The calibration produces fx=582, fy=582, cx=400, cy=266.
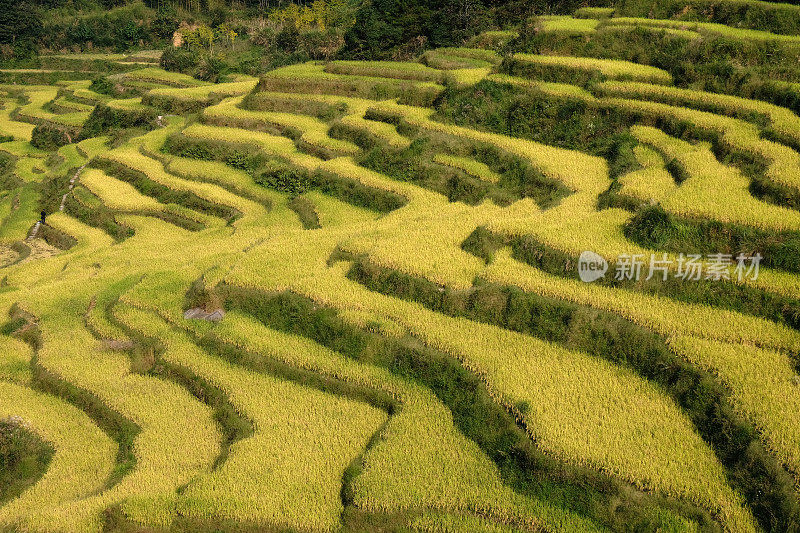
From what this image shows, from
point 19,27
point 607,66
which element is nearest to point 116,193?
point 607,66

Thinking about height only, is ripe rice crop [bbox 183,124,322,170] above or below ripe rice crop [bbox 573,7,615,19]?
below

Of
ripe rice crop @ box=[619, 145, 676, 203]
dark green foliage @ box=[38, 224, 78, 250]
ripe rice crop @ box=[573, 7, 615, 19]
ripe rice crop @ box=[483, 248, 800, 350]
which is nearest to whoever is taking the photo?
ripe rice crop @ box=[483, 248, 800, 350]

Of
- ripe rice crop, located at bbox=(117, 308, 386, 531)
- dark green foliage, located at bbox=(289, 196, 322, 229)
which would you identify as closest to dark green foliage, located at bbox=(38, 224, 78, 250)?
dark green foliage, located at bbox=(289, 196, 322, 229)

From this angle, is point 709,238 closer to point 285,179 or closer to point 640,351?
point 640,351

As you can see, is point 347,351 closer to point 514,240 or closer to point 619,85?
point 514,240

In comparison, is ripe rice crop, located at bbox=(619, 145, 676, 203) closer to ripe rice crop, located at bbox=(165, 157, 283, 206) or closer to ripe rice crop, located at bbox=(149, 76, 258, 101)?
ripe rice crop, located at bbox=(165, 157, 283, 206)

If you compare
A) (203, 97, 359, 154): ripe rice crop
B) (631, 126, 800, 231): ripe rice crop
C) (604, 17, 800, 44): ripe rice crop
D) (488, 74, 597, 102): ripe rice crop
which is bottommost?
(203, 97, 359, 154): ripe rice crop

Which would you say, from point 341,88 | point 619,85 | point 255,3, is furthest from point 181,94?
point 255,3
